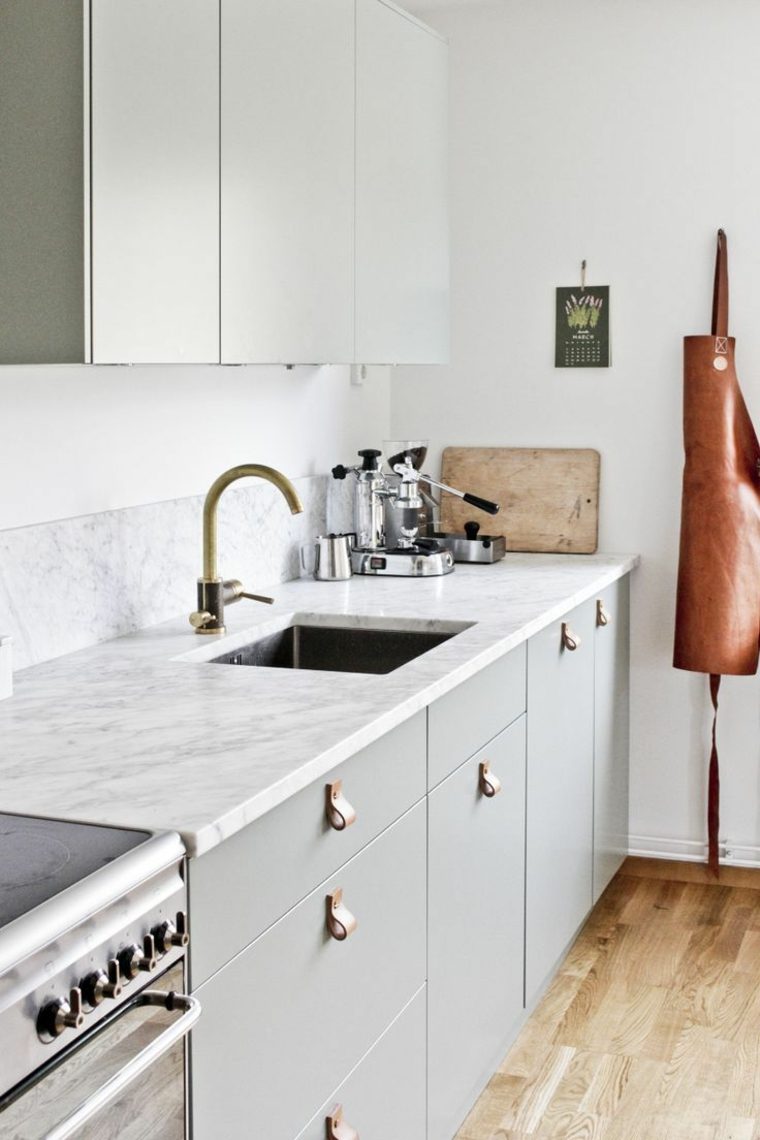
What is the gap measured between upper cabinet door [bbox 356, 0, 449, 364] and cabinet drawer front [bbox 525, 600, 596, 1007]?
76 centimetres

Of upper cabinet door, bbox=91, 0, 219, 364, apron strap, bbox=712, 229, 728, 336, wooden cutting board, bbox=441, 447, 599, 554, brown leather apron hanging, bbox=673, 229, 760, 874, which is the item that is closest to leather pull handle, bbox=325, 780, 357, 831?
upper cabinet door, bbox=91, 0, 219, 364

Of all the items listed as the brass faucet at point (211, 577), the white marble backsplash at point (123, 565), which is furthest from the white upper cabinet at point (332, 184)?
the white marble backsplash at point (123, 565)

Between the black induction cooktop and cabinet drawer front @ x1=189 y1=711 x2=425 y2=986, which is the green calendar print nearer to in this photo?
cabinet drawer front @ x1=189 y1=711 x2=425 y2=986

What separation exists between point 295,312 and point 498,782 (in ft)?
3.15

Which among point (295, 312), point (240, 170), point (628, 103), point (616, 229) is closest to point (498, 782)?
point (295, 312)

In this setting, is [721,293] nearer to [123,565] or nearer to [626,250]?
[626,250]

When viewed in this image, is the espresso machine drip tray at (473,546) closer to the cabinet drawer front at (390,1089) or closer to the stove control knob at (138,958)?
the cabinet drawer front at (390,1089)

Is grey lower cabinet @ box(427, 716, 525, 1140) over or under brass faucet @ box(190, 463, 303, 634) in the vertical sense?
under

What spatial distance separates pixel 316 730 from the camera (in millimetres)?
1851

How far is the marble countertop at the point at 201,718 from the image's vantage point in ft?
5.06

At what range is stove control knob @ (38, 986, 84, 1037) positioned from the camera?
3.87 ft

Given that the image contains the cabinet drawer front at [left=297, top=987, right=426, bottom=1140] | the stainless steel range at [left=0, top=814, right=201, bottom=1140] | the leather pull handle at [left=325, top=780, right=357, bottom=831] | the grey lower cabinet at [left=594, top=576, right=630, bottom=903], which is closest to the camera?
the stainless steel range at [left=0, top=814, right=201, bottom=1140]

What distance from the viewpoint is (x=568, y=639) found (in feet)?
10.2

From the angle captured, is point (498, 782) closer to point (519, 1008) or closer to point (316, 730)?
point (519, 1008)
